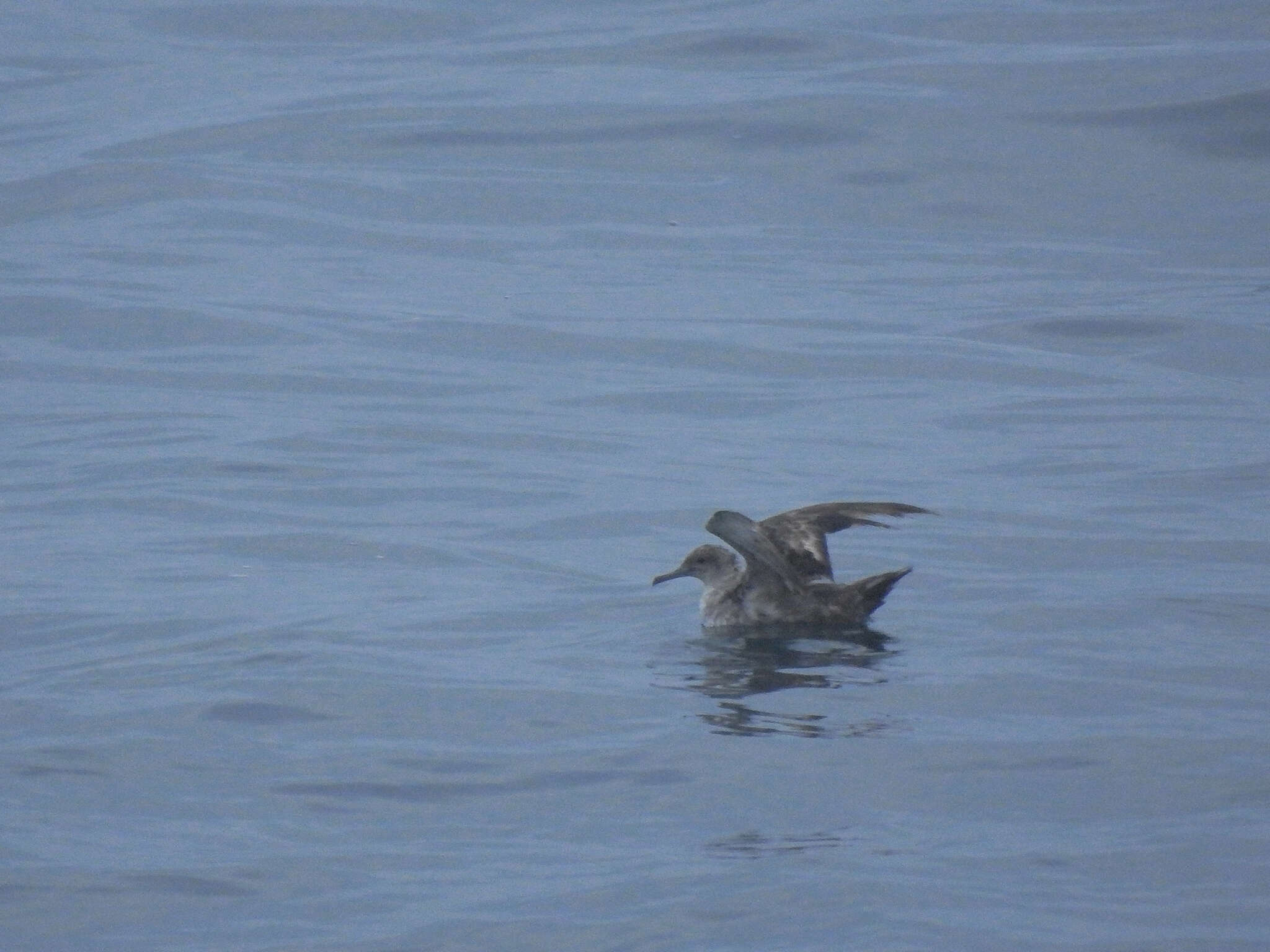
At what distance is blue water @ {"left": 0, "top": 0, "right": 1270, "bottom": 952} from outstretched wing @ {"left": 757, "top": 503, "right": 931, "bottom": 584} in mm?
474

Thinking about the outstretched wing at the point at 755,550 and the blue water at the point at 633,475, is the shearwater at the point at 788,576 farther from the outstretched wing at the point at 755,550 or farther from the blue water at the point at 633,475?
the blue water at the point at 633,475

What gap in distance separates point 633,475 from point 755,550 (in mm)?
3695

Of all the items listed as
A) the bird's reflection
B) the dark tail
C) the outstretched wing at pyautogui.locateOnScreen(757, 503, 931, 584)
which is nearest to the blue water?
the bird's reflection

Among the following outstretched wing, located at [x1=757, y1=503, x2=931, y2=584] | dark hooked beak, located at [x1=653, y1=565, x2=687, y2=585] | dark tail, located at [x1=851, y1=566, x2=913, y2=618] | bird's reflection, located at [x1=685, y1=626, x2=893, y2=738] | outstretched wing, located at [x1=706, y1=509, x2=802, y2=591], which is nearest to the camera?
bird's reflection, located at [x1=685, y1=626, x2=893, y2=738]

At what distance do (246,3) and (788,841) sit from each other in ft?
87.4

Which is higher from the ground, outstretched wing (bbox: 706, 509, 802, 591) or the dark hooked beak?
outstretched wing (bbox: 706, 509, 802, 591)

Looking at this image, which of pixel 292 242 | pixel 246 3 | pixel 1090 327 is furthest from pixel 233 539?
pixel 246 3

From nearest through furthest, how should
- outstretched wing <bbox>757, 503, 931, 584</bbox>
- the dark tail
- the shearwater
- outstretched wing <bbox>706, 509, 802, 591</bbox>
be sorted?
outstretched wing <bbox>706, 509, 802, 591</bbox> < the dark tail < the shearwater < outstretched wing <bbox>757, 503, 931, 584</bbox>

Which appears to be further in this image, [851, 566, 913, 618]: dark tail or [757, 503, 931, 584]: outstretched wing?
[757, 503, 931, 584]: outstretched wing

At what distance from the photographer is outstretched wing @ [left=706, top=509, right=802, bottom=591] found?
8906 mm

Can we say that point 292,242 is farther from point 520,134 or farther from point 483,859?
Answer: point 483,859

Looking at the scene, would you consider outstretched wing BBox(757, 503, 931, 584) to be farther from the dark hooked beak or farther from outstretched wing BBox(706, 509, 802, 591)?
the dark hooked beak

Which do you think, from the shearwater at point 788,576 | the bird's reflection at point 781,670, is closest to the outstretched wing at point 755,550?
the shearwater at point 788,576

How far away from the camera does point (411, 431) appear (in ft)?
45.8
